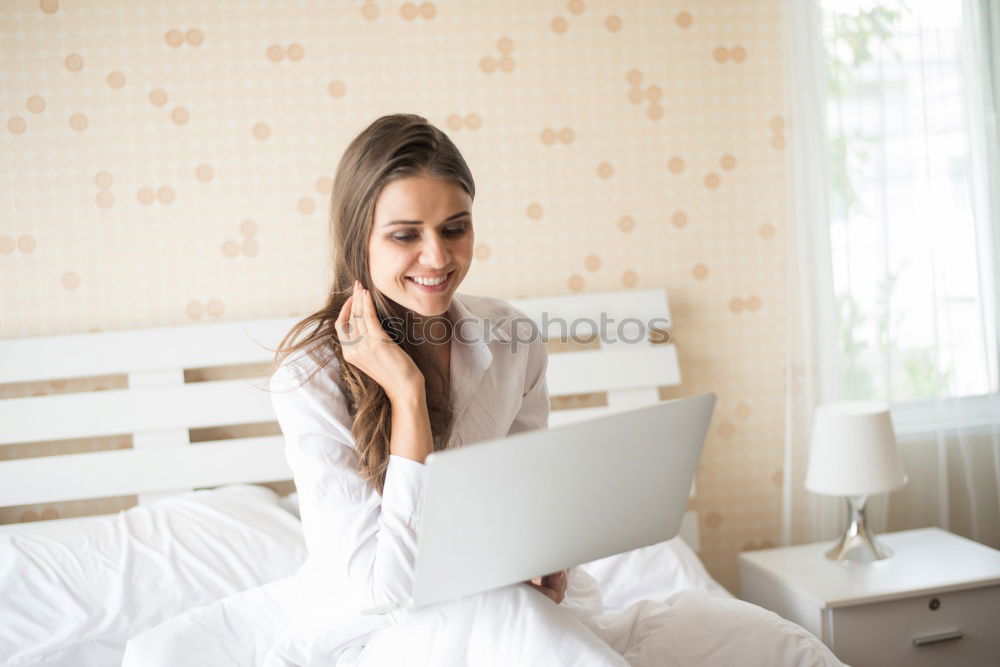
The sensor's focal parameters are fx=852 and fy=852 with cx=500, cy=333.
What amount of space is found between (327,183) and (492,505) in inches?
62.3

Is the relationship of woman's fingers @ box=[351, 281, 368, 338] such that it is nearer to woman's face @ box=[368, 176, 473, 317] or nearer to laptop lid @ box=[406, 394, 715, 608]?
woman's face @ box=[368, 176, 473, 317]

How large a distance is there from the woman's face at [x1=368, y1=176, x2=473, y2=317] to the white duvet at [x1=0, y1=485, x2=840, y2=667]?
48 cm

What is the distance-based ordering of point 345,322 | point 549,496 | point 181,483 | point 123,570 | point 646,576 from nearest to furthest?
point 549,496
point 345,322
point 123,570
point 646,576
point 181,483

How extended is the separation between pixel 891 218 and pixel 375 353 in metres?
1.80

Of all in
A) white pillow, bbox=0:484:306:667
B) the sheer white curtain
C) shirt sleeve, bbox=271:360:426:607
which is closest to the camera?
shirt sleeve, bbox=271:360:426:607

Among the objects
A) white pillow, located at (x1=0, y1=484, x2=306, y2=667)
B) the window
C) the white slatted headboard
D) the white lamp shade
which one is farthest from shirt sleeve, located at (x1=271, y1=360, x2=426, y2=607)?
the window

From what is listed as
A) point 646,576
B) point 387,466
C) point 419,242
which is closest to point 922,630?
point 646,576

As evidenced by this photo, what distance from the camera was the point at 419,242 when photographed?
1308mm

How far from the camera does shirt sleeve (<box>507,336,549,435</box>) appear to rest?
1.55 metres

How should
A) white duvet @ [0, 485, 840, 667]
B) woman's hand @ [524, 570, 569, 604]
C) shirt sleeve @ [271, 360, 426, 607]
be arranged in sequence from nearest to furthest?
white duvet @ [0, 485, 840, 667]
shirt sleeve @ [271, 360, 426, 607]
woman's hand @ [524, 570, 569, 604]

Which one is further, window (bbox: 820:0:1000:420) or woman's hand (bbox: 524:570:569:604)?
window (bbox: 820:0:1000:420)

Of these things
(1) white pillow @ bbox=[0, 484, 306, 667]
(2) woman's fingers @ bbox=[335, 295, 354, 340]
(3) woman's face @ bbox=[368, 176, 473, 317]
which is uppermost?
(3) woman's face @ bbox=[368, 176, 473, 317]

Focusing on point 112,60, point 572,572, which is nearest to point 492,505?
point 572,572

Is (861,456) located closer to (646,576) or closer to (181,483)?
(646,576)
